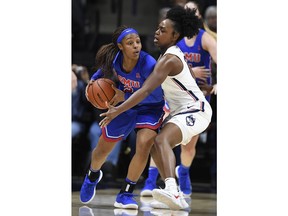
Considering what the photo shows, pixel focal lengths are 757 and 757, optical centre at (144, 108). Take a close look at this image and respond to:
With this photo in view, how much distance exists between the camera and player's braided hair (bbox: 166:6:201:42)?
17.5ft

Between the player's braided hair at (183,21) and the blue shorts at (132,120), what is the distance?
55cm

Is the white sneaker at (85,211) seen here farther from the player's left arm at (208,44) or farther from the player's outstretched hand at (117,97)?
the player's left arm at (208,44)

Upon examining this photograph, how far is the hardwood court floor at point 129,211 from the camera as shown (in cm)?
495

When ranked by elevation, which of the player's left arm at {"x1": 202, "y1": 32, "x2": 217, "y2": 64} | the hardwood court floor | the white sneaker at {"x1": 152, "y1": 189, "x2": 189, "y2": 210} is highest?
the player's left arm at {"x1": 202, "y1": 32, "x2": 217, "y2": 64}

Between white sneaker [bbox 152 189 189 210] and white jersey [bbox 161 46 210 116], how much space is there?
26.3 inches

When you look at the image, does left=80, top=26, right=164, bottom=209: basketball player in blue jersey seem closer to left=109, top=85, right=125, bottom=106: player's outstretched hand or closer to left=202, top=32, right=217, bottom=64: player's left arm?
left=109, top=85, right=125, bottom=106: player's outstretched hand

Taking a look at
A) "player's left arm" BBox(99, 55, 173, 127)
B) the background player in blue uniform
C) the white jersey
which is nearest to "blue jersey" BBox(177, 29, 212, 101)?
the background player in blue uniform
